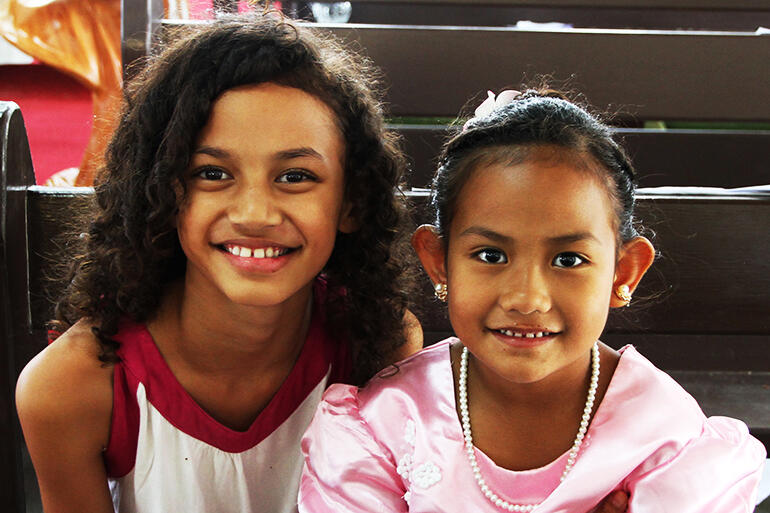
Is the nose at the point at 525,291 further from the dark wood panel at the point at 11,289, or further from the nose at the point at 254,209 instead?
the dark wood panel at the point at 11,289

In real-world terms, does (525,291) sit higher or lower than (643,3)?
lower

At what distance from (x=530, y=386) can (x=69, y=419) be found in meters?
0.65

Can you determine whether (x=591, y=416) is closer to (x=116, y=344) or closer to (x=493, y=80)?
(x=116, y=344)

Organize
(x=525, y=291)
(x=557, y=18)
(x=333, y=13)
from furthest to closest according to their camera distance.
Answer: (x=557, y=18) → (x=333, y=13) → (x=525, y=291)

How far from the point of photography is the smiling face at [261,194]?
1.09 metres

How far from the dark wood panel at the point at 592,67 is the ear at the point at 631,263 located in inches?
28.2

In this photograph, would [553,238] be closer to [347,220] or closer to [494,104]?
[494,104]

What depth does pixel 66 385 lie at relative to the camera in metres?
1.18

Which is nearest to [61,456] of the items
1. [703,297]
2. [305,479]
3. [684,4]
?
[305,479]

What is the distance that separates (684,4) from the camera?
1.93 metres

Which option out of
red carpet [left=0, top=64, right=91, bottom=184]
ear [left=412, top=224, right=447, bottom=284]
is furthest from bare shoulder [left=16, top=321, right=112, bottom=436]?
red carpet [left=0, top=64, right=91, bottom=184]

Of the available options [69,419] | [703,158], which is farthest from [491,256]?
[703,158]

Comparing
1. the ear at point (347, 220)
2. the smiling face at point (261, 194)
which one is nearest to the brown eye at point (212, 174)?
the smiling face at point (261, 194)

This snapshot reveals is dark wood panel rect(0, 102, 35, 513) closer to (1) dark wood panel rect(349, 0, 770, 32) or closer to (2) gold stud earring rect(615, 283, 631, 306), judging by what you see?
(2) gold stud earring rect(615, 283, 631, 306)
